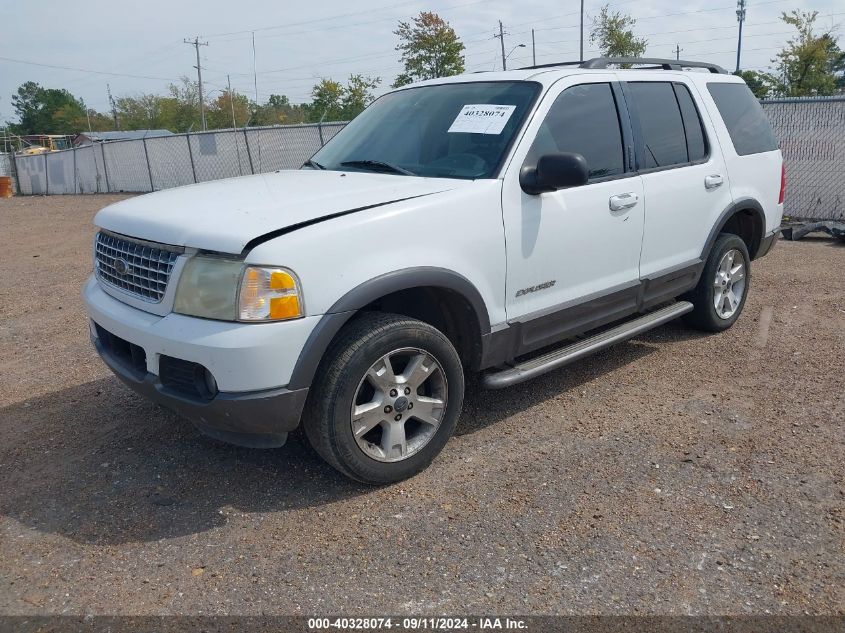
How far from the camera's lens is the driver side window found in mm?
4039

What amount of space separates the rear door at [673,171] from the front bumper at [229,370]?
259 centimetres

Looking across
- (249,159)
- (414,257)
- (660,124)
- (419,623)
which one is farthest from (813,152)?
(249,159)

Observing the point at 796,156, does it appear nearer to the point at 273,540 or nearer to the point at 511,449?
the point at 511,449

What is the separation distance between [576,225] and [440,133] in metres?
0.93

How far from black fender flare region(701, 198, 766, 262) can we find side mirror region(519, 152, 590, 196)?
1.94 m

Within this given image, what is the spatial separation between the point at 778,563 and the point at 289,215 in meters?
2.44

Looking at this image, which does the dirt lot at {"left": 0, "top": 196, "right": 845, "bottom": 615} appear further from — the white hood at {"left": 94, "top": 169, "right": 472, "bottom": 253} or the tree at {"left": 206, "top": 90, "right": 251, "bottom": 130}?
the tree at {"left": 206, "top": 90, "right": 251, "bottom": 130}

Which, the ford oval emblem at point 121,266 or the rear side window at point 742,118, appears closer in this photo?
the ford oval emblem at point 121,266

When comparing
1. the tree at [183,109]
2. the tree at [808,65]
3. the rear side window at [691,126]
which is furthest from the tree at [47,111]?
the rear side window at [691,126]

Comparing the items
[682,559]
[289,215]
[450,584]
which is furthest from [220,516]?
[682,559]

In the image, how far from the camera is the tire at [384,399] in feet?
10.5

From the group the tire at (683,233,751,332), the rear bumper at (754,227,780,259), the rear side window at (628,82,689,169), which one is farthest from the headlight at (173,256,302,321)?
the rear bumper at (754,227,780,259)

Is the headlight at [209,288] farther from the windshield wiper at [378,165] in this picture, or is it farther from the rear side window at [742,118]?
the rear side window at [742,118]

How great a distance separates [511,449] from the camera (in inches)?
154
